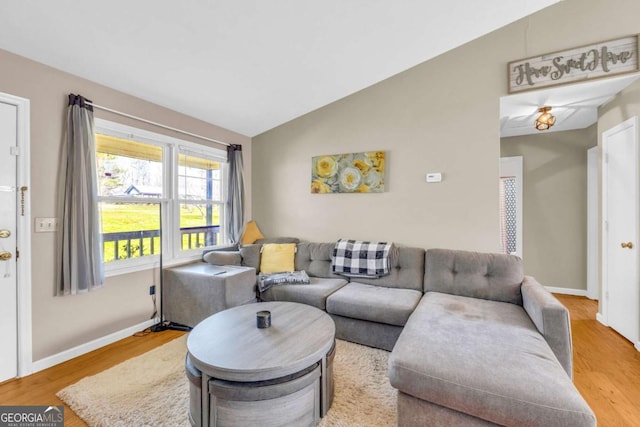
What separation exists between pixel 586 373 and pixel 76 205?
4108mm

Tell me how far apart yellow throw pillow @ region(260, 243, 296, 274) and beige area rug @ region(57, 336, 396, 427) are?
3.97 ft

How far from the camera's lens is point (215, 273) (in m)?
2.71

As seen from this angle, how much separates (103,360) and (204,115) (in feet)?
8.45

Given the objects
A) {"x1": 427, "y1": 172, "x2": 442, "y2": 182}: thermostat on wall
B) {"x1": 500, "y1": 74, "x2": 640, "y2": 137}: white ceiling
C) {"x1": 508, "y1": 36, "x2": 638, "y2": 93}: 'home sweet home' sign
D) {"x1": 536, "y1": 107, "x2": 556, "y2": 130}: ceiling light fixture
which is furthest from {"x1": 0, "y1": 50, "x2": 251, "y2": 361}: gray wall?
{"x1": 536, "y1": 107, "x2": 556, "y2": 130}: ceiling light fixture

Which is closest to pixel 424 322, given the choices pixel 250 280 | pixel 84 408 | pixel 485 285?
pixel 485 285

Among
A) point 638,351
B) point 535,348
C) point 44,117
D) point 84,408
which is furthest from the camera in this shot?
point 638,351

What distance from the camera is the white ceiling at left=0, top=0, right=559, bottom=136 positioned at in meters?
1.81

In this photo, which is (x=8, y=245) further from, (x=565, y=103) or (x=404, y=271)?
(x=565, y=103)

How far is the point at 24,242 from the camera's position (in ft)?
6.46

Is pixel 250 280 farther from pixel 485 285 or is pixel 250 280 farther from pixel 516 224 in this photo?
pixel 516 224

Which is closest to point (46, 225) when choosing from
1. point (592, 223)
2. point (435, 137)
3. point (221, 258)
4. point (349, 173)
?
point (221, 258)

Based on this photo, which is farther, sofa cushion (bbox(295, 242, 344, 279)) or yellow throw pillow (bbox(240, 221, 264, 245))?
yellow throw pillow (bbox(240, 221, 264, 245))

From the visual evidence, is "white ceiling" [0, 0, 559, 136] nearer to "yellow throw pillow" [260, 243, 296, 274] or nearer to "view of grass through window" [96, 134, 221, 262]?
"view of grass through window" [96, 134, 221, 262]

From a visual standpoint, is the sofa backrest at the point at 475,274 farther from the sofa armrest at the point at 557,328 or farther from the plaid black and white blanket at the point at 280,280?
the plaid black and white blanket at the point at 280,280
